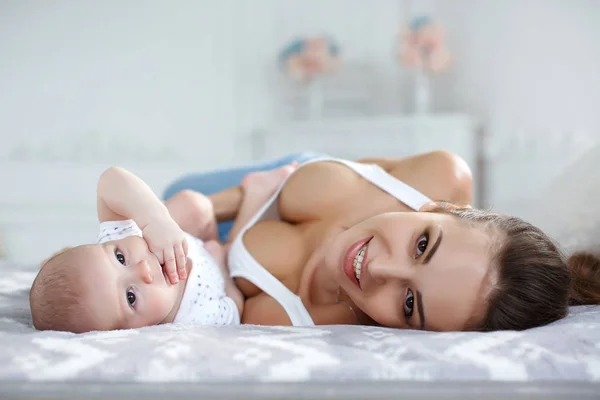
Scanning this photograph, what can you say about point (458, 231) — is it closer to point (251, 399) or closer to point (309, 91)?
point (251, 399)

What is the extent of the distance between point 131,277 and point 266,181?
0.77 meters

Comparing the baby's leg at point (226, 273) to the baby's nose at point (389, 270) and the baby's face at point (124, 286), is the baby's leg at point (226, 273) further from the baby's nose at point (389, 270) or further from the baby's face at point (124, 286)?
the baby's nose at point (389, 270)

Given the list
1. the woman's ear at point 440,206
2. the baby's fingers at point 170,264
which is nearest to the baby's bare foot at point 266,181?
the woman's ear at point 440,206

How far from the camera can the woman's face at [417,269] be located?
107 cm

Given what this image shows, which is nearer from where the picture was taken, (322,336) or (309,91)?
(322,336)

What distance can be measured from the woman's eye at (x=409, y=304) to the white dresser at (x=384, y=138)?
2.58 meters

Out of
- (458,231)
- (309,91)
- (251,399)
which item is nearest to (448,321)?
(458,231)

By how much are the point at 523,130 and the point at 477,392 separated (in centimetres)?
313

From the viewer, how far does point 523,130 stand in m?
3.61

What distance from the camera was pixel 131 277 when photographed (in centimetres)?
118

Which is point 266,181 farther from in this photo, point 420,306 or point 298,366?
point 298,366

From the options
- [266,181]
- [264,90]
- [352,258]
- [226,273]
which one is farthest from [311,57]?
[352,258]

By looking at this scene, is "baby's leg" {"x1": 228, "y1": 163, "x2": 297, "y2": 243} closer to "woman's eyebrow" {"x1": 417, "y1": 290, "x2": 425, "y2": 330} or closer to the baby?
the baby

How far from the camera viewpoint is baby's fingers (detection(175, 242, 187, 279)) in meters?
1.22
